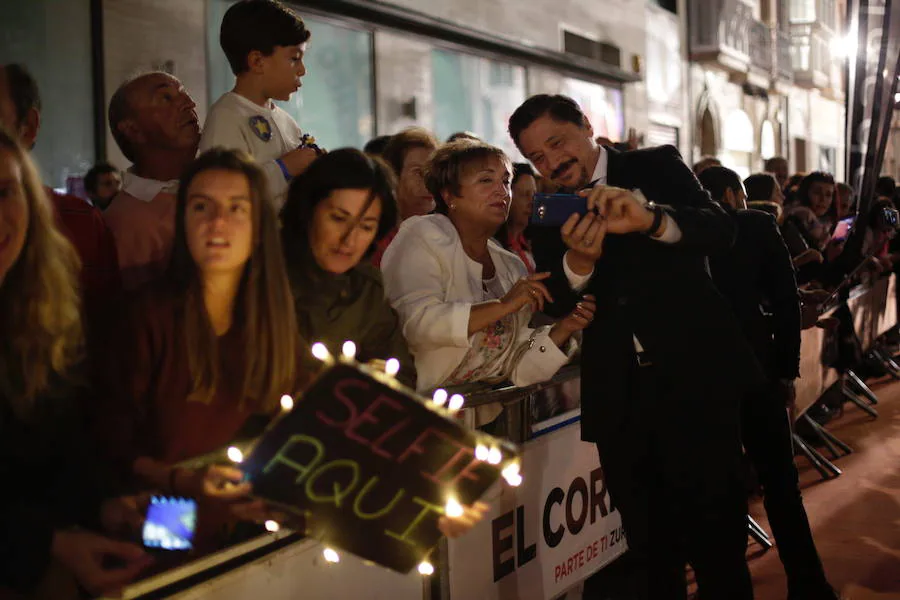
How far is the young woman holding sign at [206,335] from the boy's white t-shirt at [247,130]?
1.08 metres

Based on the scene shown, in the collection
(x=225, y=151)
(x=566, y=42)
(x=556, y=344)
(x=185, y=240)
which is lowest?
(x=556, y=344)

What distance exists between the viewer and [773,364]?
14.8ft

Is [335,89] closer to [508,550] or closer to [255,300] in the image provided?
[508,550]

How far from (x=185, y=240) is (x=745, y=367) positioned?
189 centimetres

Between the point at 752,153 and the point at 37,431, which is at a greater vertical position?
the point at 752,153

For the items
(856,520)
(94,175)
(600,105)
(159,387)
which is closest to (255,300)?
(159,387)

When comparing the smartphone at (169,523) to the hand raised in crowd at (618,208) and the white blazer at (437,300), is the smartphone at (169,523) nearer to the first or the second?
the white blazer at (437,300)

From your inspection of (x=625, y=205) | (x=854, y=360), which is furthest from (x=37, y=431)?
(x=854, y=360)

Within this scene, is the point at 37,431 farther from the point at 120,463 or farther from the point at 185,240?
the point at 185,240

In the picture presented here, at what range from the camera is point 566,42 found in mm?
14383

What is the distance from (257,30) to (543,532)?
2.33m

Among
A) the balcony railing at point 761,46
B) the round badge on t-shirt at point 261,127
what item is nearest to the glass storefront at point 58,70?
the round badge on t-shirt at point 261,127

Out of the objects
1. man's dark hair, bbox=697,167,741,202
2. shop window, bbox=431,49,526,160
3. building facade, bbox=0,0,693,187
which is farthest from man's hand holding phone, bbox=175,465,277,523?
shop window, bbox=431,49,526,160

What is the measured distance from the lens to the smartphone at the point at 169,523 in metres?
2.01
